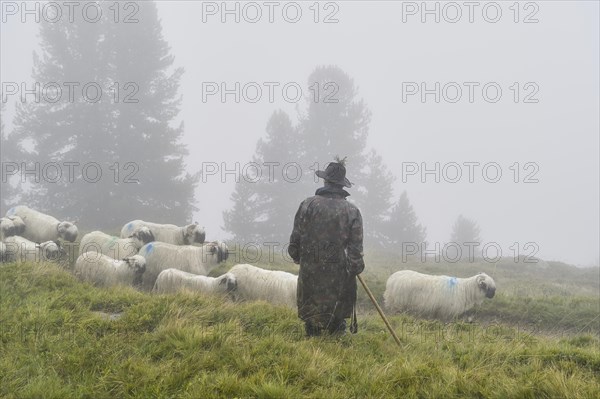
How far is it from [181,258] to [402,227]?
99.0 ft

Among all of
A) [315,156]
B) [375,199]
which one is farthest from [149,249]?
[375,199]

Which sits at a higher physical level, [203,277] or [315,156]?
[315,156]

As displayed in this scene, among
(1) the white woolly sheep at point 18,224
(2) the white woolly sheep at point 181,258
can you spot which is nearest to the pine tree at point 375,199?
(2) the white woolly sheep at point 181,258

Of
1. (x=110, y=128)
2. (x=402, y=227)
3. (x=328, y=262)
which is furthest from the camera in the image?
(x=402, y=227)

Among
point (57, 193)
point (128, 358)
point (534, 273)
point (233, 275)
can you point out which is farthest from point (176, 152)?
point (128, 358)

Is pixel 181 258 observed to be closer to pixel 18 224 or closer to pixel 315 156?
pixel 18 224

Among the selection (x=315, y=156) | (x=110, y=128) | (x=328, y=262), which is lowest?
(x=328, y=262)

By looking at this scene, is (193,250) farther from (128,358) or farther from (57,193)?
(57,193)

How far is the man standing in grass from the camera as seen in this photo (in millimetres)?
6219

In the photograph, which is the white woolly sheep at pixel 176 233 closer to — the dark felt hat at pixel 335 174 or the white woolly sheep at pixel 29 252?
the white woolly sheep at pixel 29 252

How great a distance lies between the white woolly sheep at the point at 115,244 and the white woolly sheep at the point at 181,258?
0.91 m

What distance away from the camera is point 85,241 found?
12734 mm

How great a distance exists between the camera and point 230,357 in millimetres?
5109

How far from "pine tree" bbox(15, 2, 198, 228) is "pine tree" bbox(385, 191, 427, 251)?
19561 mm
